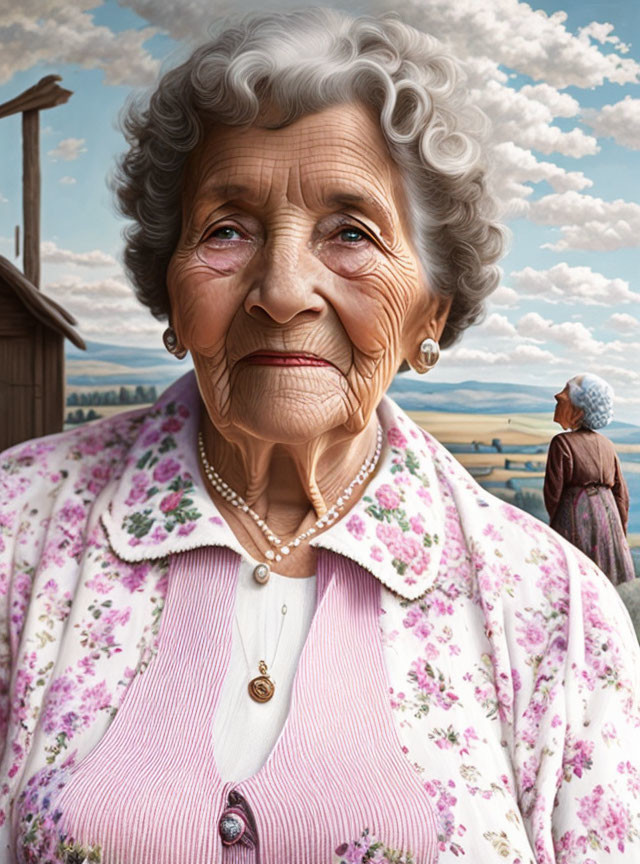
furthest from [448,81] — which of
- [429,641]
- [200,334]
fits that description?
[429,641]

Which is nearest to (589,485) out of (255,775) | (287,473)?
(287,473)

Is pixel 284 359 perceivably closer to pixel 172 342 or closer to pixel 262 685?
pixel 172 342

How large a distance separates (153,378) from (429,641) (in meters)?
2.18

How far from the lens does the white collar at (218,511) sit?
1.30m

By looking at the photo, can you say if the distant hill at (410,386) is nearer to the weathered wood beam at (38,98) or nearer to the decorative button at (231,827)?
the weathered wood beam at (38,98)

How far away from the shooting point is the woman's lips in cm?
121

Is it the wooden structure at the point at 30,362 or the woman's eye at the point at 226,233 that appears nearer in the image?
the woman's eye at the point at 226,233

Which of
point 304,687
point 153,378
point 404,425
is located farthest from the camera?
point 153,378

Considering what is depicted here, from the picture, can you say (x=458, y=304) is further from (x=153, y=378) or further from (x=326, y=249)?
(x=153, y=378)

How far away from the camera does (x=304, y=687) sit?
1.20m

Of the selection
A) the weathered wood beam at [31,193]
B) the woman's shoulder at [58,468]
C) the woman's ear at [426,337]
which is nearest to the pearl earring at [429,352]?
the woman's ear at [426,337]

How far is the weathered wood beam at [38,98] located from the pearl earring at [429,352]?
1.86 metres

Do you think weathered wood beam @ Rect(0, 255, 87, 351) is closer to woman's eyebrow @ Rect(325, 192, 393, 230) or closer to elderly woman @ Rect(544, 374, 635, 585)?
woman's eyebrow @ Rect(325, 192, 393, 230)

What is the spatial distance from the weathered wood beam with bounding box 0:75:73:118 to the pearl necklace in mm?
1785
